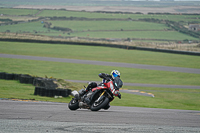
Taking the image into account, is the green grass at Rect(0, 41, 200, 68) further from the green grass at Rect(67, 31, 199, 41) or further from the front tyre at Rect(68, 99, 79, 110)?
the green grass at Rect(67, 31, 199, 41)

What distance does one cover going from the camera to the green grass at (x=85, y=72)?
1167 inches

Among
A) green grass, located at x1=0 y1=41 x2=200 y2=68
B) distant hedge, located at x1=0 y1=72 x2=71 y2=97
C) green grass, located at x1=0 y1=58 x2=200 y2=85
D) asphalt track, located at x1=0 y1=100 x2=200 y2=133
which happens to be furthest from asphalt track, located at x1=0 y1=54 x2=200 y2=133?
green grass, located at x1=0 y1=41 x2=200 y2=68

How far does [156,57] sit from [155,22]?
6884cm

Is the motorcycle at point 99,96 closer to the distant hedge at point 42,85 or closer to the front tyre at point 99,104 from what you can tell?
the front tyre at point 99,104

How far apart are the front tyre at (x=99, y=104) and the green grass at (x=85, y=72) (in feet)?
59.1

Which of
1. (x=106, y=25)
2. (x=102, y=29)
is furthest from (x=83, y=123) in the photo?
(x=106, y=25)

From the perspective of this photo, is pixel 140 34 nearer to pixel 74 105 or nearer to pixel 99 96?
pixel 74 105

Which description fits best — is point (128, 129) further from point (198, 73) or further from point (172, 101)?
point (198, 73)

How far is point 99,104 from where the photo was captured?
1062cm

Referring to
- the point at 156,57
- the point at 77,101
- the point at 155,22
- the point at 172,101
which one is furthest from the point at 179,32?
the point at 77,101

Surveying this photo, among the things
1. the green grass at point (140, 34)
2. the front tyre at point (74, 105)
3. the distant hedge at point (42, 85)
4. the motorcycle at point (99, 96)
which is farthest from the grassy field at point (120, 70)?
the green grass at point (140, 34)

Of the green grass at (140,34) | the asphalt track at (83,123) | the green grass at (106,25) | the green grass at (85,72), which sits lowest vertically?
the green grass at (85,72)

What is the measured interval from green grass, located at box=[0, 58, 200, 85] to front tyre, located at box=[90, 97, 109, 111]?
1802 cm

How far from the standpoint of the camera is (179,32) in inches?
3824
